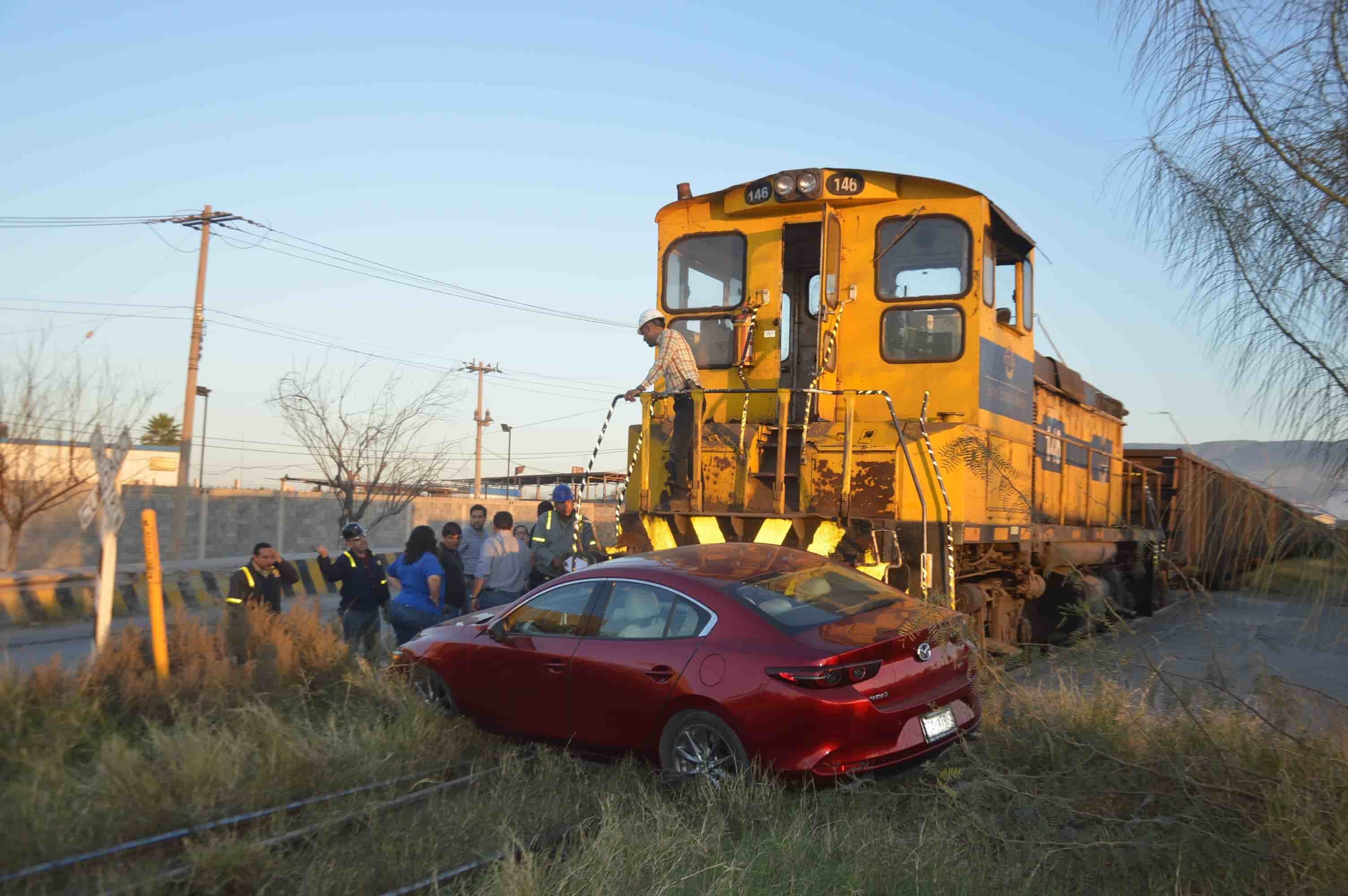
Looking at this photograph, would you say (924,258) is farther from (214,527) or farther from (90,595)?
(214,527)

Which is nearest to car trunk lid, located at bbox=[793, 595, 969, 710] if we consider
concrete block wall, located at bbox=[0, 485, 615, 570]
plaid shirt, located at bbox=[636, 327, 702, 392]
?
plaid shirt, located at bbox=[636, 327, 702, 392]

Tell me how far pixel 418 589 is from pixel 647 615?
4.26 metres

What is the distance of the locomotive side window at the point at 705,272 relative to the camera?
10180 millimetres

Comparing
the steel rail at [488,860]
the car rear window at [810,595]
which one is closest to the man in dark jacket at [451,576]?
the car rear window at [810,595]

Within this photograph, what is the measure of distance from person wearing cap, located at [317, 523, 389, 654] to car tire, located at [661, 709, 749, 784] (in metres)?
4.94

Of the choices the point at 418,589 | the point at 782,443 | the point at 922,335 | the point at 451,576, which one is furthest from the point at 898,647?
the point at 451,576

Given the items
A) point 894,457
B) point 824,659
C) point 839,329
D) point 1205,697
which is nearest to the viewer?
point 1205,697

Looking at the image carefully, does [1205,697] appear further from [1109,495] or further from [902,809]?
[1109,495]

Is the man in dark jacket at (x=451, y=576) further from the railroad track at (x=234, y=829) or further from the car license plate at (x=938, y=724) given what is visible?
the car license plate at (x=938, y=724)

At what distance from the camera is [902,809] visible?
18.8 ft

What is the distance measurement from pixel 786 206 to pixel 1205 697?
604 cm

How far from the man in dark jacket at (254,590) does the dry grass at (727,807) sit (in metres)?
1.85

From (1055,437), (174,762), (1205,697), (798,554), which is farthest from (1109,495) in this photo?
(174,762)

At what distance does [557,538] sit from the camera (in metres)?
11.3
